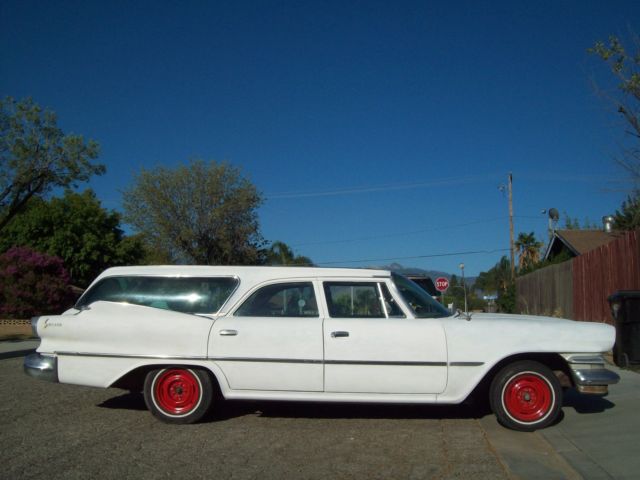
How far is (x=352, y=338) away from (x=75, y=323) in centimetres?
285

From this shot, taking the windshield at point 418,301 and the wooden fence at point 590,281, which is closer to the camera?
the windshield at point 418,301

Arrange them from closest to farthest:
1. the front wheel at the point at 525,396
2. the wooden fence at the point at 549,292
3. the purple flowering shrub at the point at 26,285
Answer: the front wheel at the point at 525,396
the wooden fence at the point at 549,292
the purple flowering shrub at the point at 26,285

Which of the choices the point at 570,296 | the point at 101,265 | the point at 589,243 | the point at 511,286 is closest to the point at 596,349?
the point at 570,296

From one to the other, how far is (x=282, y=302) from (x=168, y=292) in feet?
3.98

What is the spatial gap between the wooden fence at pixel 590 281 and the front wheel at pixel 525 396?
20.8ft

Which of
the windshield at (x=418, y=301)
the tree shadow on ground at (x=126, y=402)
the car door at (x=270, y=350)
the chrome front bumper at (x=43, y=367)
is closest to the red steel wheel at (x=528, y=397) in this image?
the windshield at (x=418, y=301)

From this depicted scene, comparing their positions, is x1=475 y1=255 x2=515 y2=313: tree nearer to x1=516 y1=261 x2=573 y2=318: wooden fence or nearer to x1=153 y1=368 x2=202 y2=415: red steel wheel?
x1=516 y1=261 x2=573 y2=318: wooden fence

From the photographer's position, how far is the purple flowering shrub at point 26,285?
26.9m

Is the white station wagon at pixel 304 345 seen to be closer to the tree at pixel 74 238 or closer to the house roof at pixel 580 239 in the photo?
the house roof at pixel 580 239

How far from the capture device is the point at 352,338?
6.10 m

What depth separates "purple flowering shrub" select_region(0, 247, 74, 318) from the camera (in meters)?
26.9

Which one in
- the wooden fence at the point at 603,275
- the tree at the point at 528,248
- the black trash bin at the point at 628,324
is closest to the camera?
the black trash bin at the point at 628,324

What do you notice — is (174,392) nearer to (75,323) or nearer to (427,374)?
(75,323)

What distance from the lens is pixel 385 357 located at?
6.03 meters
